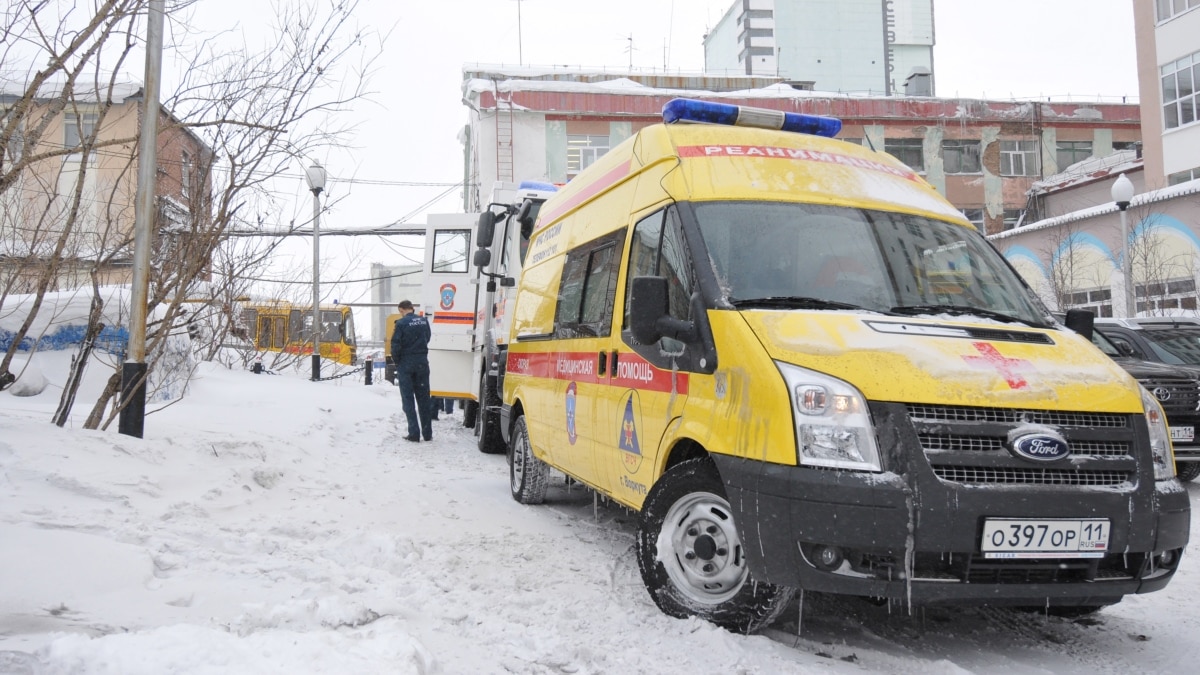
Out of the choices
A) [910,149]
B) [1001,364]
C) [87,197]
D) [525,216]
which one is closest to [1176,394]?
[1001,364]

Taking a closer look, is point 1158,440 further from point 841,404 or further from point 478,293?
point 478,293

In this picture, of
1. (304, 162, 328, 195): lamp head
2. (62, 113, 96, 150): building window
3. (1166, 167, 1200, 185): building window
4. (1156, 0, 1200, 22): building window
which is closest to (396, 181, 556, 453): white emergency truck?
(304, 162, 328, 195): lamp head

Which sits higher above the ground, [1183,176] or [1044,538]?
[1183,176]

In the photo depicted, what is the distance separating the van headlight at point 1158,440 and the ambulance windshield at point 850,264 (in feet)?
2.11

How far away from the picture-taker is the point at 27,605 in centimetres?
315

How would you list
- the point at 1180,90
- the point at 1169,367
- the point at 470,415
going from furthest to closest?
the point at 1180,90
the point at 470,415
the point at 1169,367

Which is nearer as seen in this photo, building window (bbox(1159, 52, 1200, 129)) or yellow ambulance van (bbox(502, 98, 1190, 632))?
yellow ambulance van (bbox(502, 98, 1190, 632))

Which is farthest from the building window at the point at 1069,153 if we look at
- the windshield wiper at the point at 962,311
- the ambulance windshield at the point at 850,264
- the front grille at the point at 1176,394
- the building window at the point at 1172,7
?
the windshield wiper at the point at 962,311

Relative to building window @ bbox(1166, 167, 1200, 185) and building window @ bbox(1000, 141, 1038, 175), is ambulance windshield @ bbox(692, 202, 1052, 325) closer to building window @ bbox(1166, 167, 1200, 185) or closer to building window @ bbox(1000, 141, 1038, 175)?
building window @ bbox(1166, 167, 1200, 185)

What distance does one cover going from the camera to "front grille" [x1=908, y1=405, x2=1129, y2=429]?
10.5 feet

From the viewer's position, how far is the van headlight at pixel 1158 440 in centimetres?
350

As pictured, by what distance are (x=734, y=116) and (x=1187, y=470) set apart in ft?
21.1

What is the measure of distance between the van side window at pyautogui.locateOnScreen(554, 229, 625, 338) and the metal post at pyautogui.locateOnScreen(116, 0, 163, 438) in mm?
3267

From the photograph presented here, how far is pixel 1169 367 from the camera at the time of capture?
327 inches
